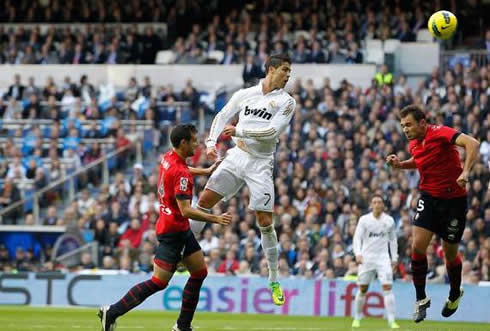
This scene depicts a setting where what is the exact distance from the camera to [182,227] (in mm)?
14461

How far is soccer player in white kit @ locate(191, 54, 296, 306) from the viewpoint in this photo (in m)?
15.5

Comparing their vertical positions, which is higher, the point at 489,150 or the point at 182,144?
the point at 182,144

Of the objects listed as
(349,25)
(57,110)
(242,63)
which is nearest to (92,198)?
(57,110)

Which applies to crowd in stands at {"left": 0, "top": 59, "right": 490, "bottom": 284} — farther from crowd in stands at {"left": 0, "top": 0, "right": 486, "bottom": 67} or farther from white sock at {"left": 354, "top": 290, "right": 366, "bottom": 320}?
white sock at {"left": 354, "top": 290, "right": 366, "bottom": 320}

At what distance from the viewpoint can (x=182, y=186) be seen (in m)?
14.1

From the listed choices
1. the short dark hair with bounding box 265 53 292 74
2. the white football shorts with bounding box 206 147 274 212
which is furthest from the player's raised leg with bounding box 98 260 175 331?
the short dark hair with bounding box 265 53 292 74

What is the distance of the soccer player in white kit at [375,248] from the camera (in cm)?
2188

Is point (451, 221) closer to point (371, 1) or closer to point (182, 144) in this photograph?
point (182, 144)

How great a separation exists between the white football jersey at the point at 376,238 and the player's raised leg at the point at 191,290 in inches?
301

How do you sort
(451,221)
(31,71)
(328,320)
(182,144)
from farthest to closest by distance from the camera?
(31,71) < (328,320) < (451,221) < (182,144)

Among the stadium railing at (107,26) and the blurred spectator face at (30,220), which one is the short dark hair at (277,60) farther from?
the stadium railing at (107,26)

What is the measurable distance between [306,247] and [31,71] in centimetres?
1226

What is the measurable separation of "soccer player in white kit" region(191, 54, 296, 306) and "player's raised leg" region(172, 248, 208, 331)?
1.17 m

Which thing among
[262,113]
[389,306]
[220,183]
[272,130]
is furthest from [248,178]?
[389,306]
